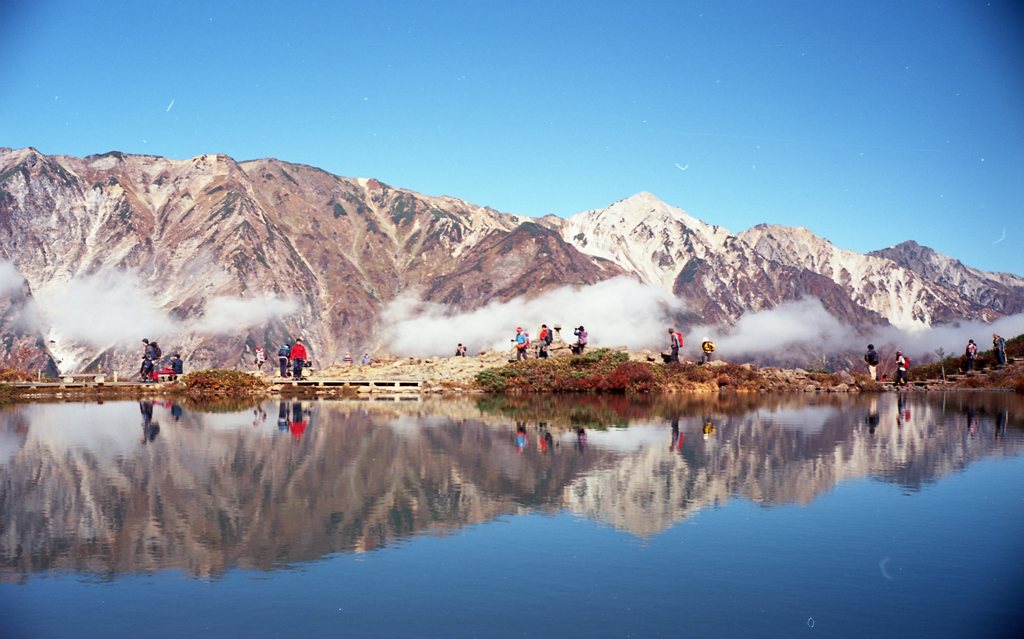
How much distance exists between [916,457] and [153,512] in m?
19.7

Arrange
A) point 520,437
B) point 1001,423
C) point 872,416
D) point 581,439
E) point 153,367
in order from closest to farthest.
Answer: point 581,439 < point 520,437 < point 1001,423 < point 872,416 < point 153,367

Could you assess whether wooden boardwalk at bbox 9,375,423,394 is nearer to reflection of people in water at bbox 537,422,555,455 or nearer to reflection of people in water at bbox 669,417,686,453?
reflection of people in water at bbox 537,422,555,455

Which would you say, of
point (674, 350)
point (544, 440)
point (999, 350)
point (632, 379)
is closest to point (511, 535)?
point (544, 440)

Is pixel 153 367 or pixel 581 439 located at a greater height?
pixel 153 367

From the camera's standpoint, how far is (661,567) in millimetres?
14352

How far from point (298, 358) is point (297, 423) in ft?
79.6

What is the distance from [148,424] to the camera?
117ft

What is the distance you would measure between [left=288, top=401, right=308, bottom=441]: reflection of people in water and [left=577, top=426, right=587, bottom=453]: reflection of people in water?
9076 mm

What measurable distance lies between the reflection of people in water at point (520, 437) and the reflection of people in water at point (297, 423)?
714cm

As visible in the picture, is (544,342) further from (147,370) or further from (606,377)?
(147,370)

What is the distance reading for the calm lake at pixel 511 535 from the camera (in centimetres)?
1210

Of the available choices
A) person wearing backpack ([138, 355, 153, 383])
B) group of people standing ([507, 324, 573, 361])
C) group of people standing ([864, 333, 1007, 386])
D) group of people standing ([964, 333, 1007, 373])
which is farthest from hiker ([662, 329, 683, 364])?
person wearing backpack ([138, 355, 153, 383])

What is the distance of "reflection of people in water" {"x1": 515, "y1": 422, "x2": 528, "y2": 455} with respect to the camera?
1101 inches

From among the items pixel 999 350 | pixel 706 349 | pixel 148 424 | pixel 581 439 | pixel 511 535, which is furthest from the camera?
pixel 706 349
